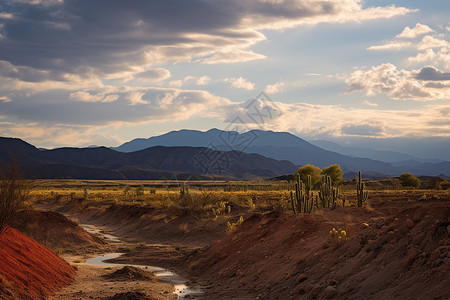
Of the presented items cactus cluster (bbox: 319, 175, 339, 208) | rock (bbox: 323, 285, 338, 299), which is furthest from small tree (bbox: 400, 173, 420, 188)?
rock (bbox: 323, 285, 338, 299)

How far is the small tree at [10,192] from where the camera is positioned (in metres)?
14.9

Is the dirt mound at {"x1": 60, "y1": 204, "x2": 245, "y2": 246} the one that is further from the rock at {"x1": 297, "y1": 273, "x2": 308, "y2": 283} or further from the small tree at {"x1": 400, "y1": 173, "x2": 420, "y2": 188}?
the small tree at {"x1": 400, "y1": 173, "x2": 420, "y2": 188}

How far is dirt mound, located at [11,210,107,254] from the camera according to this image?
26.9 m

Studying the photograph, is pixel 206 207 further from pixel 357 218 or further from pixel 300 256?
pixel 300 256

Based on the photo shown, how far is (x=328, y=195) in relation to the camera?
2956cm

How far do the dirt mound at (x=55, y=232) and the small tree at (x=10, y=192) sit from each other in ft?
37.4

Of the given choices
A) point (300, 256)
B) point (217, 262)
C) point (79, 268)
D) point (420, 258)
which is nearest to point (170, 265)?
point (217, 262)

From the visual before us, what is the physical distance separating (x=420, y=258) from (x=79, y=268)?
47.2 ft

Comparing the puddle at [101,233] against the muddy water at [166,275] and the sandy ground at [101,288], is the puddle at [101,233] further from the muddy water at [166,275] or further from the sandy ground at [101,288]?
the sandy ground at [101,288]

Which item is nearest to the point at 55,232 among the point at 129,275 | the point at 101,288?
the point at 129,275

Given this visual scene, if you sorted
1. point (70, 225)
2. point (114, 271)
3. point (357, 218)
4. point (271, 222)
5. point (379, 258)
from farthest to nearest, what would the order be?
point (70, 225), point (357, 218), point (271, 222), point (114, 271), point (379, 258)

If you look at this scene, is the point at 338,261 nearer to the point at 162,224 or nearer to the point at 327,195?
the point at 327,195

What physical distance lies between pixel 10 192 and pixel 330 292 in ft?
36.2

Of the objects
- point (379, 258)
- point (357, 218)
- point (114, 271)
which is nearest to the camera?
point (379, 258)
